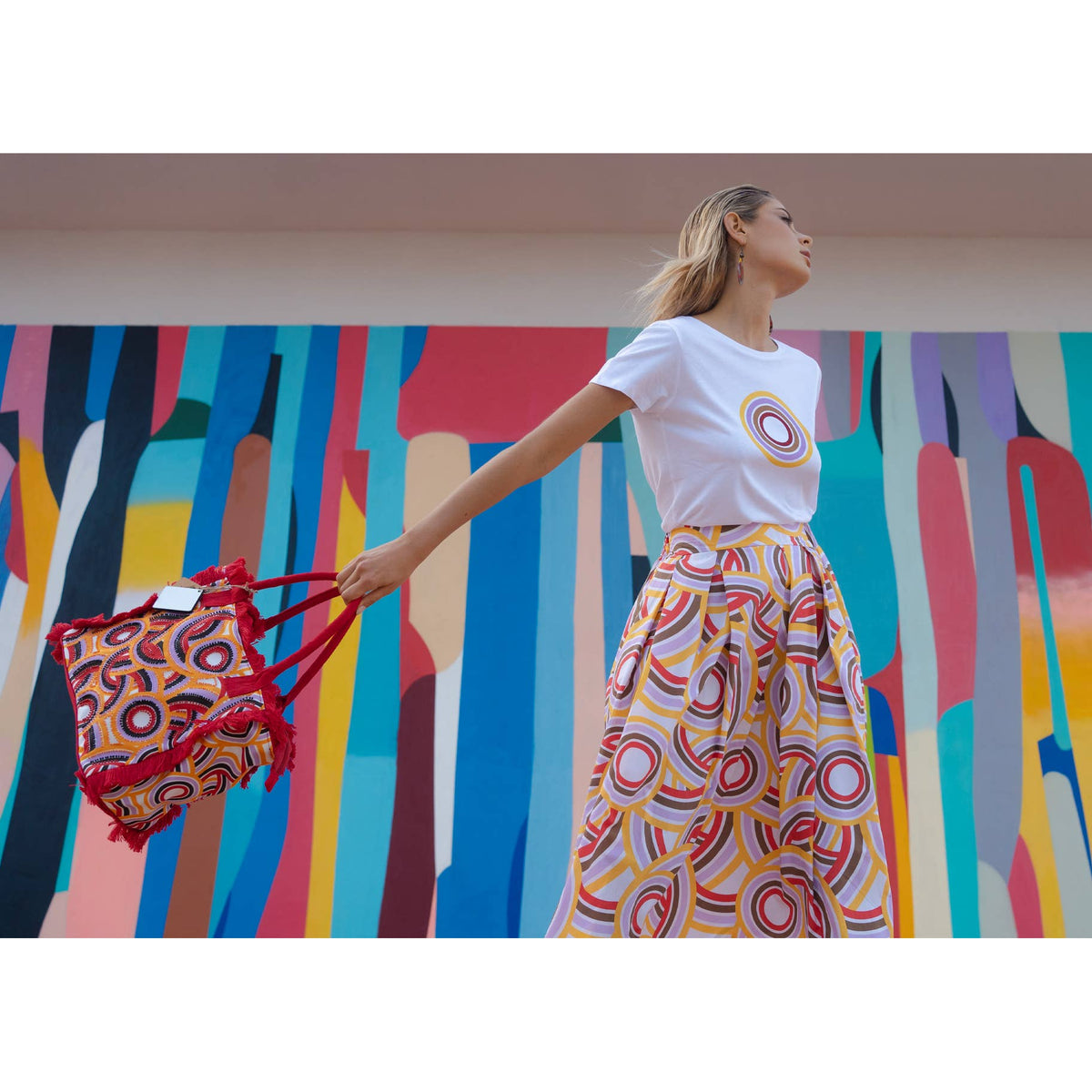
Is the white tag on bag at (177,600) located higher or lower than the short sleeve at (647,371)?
lower

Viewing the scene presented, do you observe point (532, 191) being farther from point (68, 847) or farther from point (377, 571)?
point (68, 847)

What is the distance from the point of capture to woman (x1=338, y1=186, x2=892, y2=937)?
1.12 meters

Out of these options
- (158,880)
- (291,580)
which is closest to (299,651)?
(291,580)

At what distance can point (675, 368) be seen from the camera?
4.08 ft

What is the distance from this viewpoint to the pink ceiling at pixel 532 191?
248 centimetres

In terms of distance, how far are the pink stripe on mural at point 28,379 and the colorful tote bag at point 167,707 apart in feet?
5.99

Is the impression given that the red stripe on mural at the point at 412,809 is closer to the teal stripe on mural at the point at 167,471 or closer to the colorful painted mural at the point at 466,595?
the colorful painted mural at the point at 466,595

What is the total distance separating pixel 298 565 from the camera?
2.65 m

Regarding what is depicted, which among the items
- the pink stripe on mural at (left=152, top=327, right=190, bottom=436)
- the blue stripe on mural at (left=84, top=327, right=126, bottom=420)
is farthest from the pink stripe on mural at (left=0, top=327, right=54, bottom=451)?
the pink stripe on mural at (left=152, top=327, right=190, bottom=436)

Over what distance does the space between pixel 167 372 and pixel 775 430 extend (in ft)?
6.80

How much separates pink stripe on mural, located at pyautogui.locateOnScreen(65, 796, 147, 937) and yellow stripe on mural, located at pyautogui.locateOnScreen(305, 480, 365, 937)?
0.45 metres

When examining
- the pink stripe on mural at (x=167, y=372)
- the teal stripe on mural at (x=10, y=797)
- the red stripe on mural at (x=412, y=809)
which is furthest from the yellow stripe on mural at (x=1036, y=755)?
the teal stripe on mural at (x=10, y=797)

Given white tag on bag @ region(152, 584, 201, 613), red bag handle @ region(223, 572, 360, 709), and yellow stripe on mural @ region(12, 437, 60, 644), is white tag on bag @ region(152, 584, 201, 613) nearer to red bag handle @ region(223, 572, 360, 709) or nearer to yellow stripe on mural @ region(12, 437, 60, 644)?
red bag handle @ region(223, 572, 360, 709)

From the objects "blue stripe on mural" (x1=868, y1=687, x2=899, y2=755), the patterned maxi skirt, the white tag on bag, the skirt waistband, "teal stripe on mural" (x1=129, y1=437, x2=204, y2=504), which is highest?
"teal stripe on mural" (x1=129, y1=437, x2=204, y2=504)
